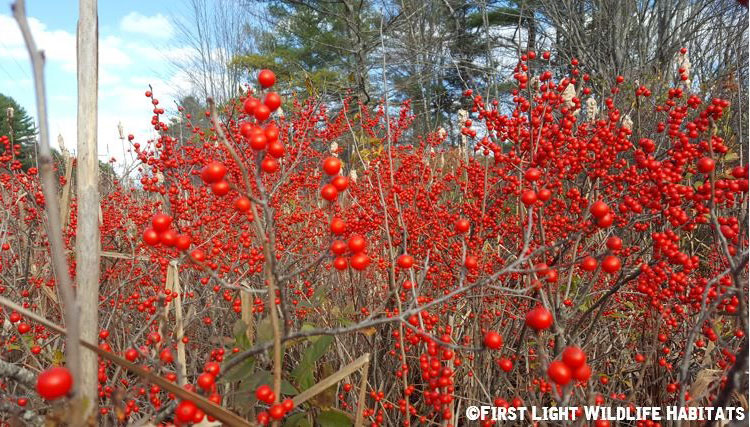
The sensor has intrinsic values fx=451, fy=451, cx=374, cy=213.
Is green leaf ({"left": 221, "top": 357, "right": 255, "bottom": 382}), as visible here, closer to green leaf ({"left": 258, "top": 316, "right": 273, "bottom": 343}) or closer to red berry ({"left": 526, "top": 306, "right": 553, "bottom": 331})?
green leaf ({"left": 258, "top": 316, "right": 273, "bottom": 343})

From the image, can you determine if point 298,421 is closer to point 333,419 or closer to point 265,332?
point 333,419

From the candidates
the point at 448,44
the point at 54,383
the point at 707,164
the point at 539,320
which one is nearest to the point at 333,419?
the point at 539,320

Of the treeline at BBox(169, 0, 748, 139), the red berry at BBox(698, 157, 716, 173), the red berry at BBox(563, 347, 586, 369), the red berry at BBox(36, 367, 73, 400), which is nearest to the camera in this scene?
the red berry at BBox(36, 367, 73, 400)

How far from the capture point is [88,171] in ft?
2.98

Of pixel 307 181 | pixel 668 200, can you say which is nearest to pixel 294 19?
pixel 307 181

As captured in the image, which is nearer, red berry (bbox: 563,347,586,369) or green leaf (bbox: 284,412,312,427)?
red berry (bbox: 563,347,586,369)

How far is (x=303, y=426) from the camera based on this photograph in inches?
59.2

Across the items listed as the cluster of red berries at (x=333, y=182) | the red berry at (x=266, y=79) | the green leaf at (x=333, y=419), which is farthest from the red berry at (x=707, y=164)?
the green leaf at (x=333, y=419)

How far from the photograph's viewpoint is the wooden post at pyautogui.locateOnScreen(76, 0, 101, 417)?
34.3 inches

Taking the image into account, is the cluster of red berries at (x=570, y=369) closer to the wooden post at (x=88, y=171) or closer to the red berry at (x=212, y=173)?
the red berry at (x=212, y=173)

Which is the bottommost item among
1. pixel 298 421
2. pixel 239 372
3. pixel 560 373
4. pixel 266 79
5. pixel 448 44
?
pixel 298 421

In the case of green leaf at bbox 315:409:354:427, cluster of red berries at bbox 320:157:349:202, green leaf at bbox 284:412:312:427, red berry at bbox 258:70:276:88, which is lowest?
green leaf at bbox 284:412:312:427

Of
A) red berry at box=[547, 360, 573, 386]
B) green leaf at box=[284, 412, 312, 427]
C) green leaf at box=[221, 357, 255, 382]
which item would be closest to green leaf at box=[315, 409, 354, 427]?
green leaf at box=[284, 412, 312, 427]

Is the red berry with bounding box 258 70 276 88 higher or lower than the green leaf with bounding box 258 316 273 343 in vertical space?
higher
